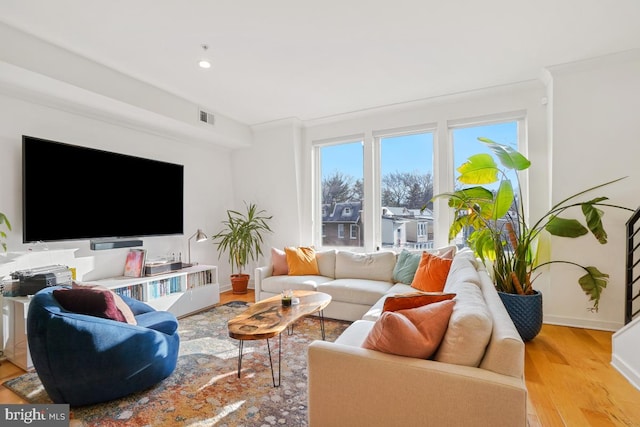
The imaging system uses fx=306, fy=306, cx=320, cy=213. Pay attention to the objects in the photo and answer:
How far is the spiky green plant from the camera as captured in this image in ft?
15.6

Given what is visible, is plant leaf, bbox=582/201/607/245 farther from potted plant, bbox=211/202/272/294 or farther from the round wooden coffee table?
potted plant, bbox=211/202/272/294

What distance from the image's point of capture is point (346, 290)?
3.40 meters

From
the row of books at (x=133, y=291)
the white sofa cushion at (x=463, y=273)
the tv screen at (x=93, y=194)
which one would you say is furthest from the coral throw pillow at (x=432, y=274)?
the tv screen at (x=93, y=194)

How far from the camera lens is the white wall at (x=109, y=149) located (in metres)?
2.83

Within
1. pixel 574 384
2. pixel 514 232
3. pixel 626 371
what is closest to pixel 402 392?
pixel 574 384

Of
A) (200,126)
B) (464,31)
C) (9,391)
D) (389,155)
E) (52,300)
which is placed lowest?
(9,391)

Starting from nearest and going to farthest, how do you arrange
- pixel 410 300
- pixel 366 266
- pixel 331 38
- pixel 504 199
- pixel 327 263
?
1. pixel 410 300
2. pixel 331 38
3. pixel 504 199
4. pixel 366 266
5. pixel 327 263

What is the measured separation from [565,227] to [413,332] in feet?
8.63

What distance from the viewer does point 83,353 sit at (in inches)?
72.2

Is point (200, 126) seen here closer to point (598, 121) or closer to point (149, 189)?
Result: point (149, 189)

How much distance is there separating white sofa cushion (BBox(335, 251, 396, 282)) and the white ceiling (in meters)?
2.07

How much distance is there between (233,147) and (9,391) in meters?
3.91

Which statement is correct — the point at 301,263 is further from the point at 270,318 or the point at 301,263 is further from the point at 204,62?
the point at 204,62

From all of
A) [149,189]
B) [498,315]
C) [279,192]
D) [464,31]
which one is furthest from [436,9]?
[149,189]
